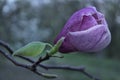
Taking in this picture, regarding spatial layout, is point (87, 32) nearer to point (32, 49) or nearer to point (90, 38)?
point (90, 38)

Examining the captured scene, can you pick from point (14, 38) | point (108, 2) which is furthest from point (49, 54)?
point (108, 2)

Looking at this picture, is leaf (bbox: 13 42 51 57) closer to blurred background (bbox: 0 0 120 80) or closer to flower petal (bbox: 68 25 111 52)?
flower petal (bbox: 68 25 111 52)

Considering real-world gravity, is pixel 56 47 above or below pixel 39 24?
above

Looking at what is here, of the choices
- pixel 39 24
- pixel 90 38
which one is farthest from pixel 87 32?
pixel 39 24

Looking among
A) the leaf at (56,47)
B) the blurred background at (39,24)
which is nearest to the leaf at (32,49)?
the leaf at (56,47)

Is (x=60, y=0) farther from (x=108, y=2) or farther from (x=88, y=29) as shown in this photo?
(x=88, y=29)

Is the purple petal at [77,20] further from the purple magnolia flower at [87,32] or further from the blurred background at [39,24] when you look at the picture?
the blurred background at [39,24]
